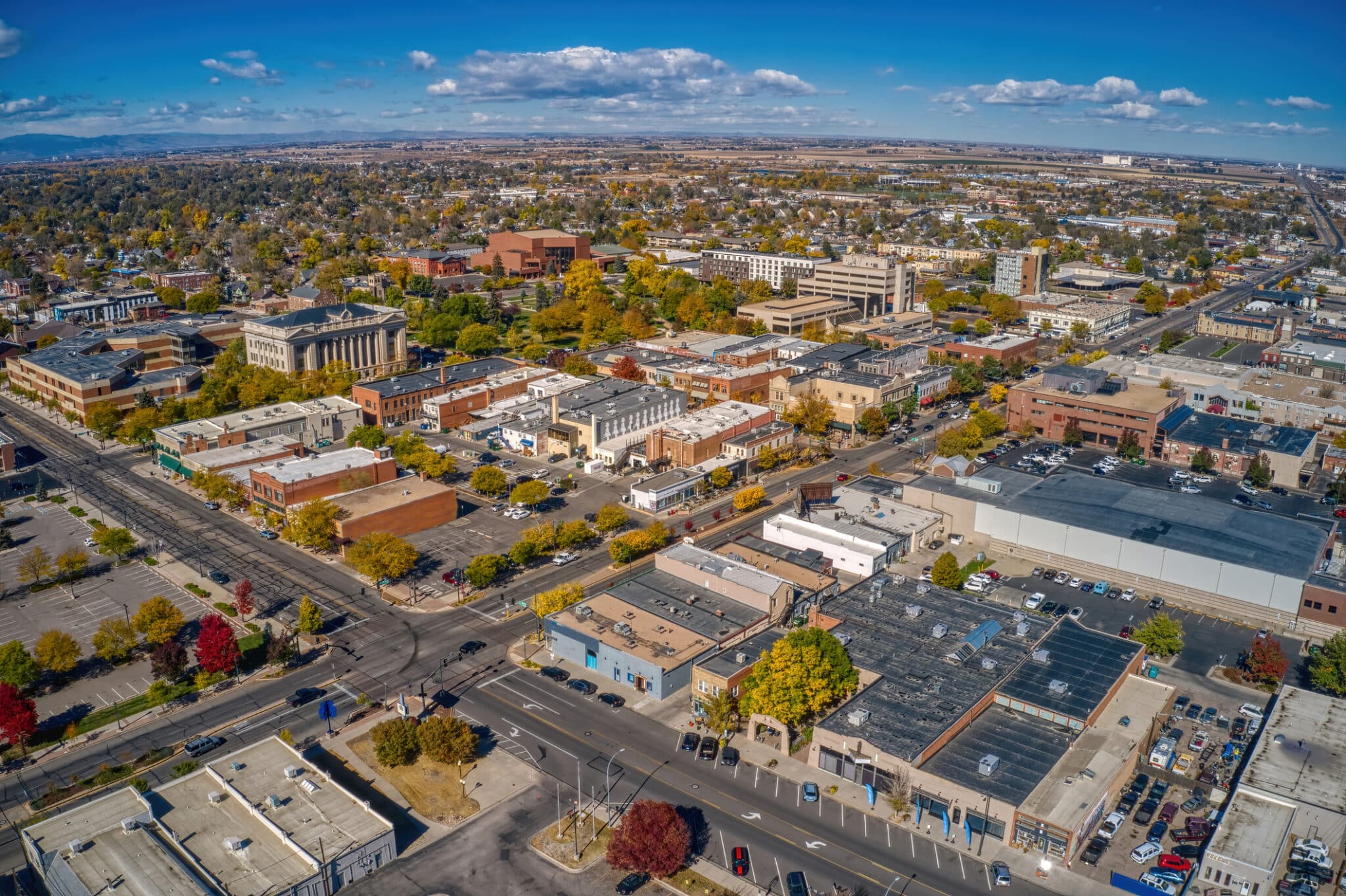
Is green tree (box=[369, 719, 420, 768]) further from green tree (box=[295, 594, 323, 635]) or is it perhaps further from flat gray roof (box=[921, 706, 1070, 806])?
flat gray roof (box=[921, 706, 1070, 806])

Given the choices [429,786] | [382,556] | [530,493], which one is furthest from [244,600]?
[530,493]

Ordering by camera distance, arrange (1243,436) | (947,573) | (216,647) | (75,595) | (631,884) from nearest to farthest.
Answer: (631,884) < (216,647) < (947,573) < (75,595) < (1243,436)

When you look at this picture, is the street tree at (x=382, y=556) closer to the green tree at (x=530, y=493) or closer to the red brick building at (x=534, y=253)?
the green tree at (x=530, y=493)

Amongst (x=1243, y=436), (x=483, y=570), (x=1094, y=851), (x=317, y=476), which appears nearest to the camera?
(x=1094, y=851)

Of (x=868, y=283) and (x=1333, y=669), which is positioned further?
(x=868, y=283)

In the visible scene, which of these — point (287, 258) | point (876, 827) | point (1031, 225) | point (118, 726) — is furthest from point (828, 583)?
point (1031, 225)

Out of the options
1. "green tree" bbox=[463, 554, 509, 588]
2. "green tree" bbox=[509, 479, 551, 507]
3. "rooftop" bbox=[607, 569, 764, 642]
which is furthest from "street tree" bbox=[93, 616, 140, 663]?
"green tree" bbox=[509, 479, 551, 507]

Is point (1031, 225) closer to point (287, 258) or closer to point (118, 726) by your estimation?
point (287, 258)

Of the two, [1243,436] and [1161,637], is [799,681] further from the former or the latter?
[1243,436]
